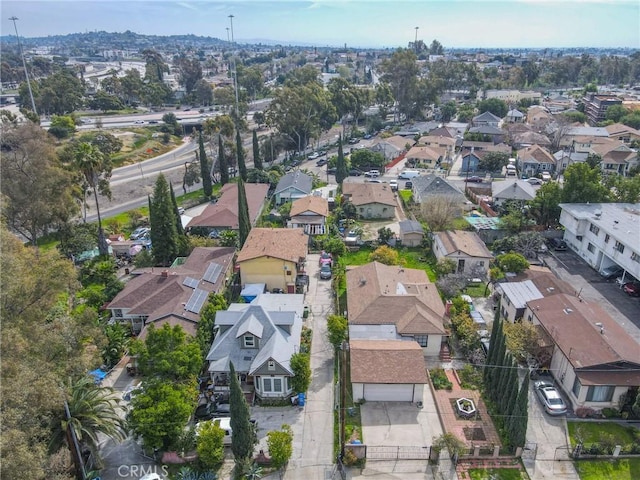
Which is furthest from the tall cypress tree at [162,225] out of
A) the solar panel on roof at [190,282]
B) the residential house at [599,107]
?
the residential house at [599,107]

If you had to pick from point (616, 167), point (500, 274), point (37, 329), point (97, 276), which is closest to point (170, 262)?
point (97, 276)

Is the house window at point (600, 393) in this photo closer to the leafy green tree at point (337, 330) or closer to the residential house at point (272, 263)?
the leafy green tree at point (337, 330)

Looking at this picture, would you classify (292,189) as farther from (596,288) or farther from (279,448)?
(279,448)

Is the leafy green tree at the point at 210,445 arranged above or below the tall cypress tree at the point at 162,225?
below

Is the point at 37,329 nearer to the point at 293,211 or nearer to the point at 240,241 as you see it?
the point at 240,241

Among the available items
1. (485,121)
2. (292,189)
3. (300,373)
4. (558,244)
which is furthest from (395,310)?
(485,121)

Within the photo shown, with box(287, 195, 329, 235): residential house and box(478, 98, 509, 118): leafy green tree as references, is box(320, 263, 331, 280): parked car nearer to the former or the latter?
box(287, 195, 329, 235): residential house
